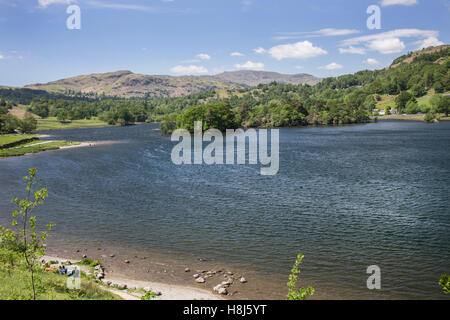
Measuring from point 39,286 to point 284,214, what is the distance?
1120 inches

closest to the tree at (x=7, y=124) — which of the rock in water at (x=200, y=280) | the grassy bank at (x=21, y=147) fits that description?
the grassy bank at (x=21, y=147)

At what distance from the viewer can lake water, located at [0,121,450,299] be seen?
1103 inches

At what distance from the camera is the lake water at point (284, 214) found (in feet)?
91.9

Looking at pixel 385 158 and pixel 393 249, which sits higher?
pixel 385 158

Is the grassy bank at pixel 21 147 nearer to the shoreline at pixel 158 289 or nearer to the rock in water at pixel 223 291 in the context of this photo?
the shoreline at pixel 158 289

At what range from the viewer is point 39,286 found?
1806 cm

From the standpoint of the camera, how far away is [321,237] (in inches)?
1316

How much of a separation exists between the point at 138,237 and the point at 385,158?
62.9 meters

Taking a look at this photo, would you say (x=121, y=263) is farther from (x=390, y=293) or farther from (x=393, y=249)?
(x=393, y=249)

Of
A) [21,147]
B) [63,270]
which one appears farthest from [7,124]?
[63,270]

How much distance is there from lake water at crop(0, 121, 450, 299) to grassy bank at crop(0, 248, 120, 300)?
1114cm

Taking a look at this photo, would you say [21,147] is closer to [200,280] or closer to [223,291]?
[200,280]

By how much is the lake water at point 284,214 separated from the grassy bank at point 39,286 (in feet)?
36.6
